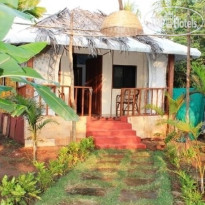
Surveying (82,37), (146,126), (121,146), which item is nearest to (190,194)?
(121,146)

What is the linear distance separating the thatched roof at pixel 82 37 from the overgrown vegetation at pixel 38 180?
2568 mm

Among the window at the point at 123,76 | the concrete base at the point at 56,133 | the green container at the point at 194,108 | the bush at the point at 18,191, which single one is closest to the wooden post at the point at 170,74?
the green container at the point at 194,108

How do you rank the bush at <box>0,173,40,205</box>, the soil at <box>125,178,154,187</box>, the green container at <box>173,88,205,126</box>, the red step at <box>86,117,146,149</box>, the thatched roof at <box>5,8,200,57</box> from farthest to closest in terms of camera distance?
the green container at <box>173,88,205,126</box> → the red step at <box>86,117,146,149</box> → the thatched roof at <box>5,8,200,57</box> → the soil at <box>125,178,154,187</box> → the bush at <box>0,173,40,205</box>

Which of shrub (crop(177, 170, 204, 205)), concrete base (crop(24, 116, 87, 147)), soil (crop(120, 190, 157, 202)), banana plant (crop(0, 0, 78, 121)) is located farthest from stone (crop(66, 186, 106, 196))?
concrete base (crop(24, 116, 87, 147))

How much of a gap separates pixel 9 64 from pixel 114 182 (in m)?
4.27

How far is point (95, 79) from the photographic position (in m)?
10.6

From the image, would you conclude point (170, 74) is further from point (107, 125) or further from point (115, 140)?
point (115, 140)

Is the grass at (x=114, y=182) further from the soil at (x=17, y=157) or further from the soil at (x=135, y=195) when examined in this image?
the soil at (x=17, y=157)

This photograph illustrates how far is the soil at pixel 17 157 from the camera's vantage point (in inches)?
244

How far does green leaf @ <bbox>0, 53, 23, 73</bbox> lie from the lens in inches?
57.4

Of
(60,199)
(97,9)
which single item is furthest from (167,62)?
(60,199)

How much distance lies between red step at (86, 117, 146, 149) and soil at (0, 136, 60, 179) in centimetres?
111

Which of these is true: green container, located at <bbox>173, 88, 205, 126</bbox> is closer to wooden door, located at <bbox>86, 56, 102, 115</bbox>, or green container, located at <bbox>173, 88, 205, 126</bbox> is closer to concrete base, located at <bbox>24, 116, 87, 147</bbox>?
wooden door, located at <bbox>86, 56, 102, 115</bbox>

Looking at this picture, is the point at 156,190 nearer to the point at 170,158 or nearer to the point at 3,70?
the point at 170,158
